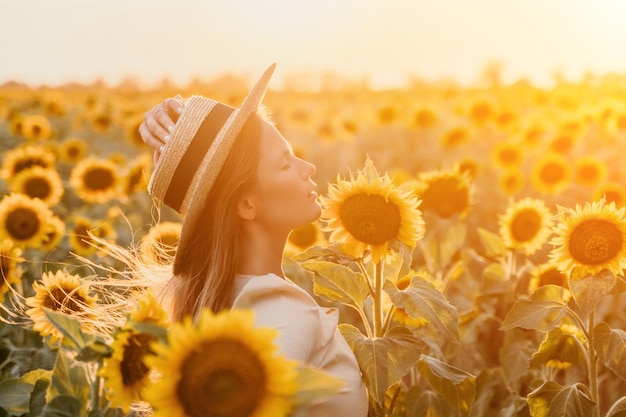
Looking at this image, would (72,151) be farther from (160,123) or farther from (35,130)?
(160,123)

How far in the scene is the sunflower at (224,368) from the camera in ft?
4.01

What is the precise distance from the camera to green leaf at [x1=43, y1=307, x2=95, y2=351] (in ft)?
4.86

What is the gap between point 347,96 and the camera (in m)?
27.8

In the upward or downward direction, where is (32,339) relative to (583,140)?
downward

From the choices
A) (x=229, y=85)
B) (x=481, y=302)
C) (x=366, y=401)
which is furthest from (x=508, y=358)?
(x=229, y=85)

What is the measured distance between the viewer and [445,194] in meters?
4.16

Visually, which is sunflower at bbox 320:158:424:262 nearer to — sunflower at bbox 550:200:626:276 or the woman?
the woman

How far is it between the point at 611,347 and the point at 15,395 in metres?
1.50

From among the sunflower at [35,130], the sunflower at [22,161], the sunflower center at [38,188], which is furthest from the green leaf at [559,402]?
the sunflower at [35,130]

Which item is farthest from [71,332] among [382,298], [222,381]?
[382,298]

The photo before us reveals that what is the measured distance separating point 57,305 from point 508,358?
5.08 feet

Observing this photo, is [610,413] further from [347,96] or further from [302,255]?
[347,96]

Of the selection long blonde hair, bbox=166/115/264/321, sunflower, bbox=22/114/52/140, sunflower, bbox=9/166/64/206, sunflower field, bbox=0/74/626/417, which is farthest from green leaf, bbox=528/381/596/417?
sunflower, bbox=22/114/52/140

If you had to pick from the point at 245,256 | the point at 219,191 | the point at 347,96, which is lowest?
the point at 245,256
